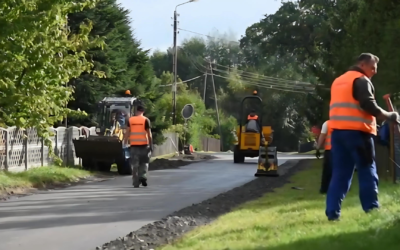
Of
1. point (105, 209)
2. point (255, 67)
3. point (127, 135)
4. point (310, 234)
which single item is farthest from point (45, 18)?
point (255, 67)

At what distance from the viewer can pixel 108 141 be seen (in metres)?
24.3

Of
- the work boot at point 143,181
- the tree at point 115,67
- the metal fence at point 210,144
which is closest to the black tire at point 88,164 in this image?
the tree at point 115,67

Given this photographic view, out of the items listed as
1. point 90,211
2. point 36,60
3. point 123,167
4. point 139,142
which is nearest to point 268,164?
point 123,167

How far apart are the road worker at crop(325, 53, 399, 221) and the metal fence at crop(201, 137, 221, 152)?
56630 millimetres

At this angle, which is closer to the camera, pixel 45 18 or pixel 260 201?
pixel 260 201

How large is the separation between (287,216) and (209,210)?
8.75 feet

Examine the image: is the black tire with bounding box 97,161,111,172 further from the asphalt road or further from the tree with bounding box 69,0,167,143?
the tree with bounding box 69,0,167,143

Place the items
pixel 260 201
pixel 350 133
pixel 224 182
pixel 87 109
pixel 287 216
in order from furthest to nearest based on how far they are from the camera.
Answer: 1. pixel 87 109
2. pixel 224 182
3. pixel 260 201
4. pixel 287 216
5. pixel 350 133

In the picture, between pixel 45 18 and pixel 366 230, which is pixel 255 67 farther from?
pixel 366 230

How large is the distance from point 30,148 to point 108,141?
2515mm

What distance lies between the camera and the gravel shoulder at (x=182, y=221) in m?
9.42

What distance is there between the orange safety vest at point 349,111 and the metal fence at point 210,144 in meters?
56.8

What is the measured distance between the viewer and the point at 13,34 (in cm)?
1725

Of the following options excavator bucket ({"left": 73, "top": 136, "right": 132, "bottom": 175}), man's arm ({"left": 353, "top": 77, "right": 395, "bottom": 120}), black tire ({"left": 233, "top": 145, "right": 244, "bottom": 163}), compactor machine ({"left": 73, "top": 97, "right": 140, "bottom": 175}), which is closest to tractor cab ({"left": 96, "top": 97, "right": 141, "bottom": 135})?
compactor machine ({"left": 73, "top": 97, "right": 140, "bottom": 175})
